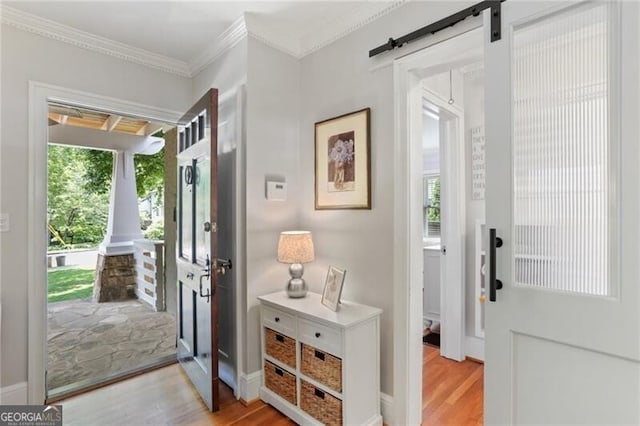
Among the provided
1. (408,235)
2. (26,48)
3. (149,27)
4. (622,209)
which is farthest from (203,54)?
(622,209)

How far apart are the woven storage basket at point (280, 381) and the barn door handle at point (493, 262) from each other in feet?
4.36

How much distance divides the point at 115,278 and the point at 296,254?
447 centimetres

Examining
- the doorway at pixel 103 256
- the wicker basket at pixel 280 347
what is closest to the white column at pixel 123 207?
the doorway at pixel 103 256

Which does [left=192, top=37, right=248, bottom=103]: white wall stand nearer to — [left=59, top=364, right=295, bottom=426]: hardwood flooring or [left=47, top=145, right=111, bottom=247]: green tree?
[left=59, top=364, right=295, bottom=426]: hardwood flooring

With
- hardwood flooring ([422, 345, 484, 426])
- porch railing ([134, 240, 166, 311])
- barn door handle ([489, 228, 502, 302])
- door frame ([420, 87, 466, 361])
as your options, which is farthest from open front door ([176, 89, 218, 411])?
door frame ([420, 87, 466, 361])

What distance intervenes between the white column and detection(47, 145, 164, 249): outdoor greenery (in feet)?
4.73

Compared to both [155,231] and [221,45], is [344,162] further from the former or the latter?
[155,231]

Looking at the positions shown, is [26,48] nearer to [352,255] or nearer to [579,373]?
[352,255]

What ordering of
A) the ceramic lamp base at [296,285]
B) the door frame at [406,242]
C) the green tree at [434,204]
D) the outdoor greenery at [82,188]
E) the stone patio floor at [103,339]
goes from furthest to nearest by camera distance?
the outdoor greenery at [82,188] < the green tree at [434,204] < the stone patio floor at [103,339] < the ceramic lamp base at [296,285] < the door frame at [406,242]

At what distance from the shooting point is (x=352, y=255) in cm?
226

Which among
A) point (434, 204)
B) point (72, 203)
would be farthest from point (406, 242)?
point (72, 203)

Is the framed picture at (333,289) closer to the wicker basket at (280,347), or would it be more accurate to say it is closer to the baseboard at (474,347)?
the wicker basket at (280,347)

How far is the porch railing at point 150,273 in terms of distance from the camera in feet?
14.6

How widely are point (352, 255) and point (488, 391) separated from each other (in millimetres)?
1082
